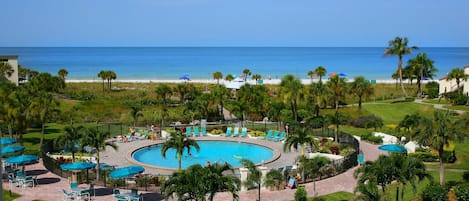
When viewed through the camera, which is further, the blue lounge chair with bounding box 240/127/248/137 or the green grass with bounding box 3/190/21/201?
the blue lounge chair with bounding box 240/127/248/137

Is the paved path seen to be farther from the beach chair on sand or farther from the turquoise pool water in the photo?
the beach chair on sand

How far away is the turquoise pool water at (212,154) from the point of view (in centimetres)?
2889

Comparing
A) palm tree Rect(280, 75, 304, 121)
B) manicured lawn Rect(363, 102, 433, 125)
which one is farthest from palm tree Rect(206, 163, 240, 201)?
manicured lawn Rect(363, 102, 433, 125)

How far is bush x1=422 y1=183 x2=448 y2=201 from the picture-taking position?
18.5m

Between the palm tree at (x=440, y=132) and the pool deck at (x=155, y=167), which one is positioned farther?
the pool deck at (x=155, y=167)

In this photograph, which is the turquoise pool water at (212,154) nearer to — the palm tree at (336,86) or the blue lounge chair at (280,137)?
the blue lounge chair at (280,137)

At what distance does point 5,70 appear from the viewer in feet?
184

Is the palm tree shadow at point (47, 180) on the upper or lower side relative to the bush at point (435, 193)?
lower

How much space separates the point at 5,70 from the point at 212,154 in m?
37.3

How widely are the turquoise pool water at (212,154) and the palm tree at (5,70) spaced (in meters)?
32.9

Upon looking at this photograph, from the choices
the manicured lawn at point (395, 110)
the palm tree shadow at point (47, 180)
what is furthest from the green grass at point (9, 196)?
the manicured lawn at point (395, 110)

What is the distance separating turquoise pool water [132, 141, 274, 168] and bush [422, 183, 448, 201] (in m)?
10.9

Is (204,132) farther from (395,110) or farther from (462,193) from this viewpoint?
(462,193)

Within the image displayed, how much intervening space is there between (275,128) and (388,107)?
1500 cm
